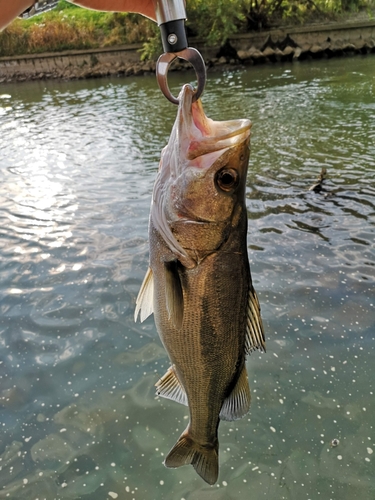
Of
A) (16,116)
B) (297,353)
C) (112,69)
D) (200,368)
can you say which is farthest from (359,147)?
(112,69)

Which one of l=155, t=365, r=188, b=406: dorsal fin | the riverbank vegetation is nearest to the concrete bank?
the riverbank vegetation

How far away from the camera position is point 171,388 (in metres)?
2.57

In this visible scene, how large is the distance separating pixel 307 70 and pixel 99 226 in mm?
18977

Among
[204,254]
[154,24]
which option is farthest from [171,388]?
[154,24]

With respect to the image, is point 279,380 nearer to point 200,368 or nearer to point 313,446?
point 313,446

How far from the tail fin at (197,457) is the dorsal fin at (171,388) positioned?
23 centimetres

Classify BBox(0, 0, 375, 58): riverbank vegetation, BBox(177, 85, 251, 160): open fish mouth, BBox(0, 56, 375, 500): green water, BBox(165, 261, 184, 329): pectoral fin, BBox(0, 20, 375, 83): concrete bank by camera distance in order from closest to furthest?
BBox(177, 85, 251, 160): open fish mouth, BBox(165, 261, 184, 329): pectoral fin, BBox(0, 56, 375, 500): green water, BBox(0, 20, 375, 83): concrete bank, BBox(0, 0, 375, 58): riverbank vegetation

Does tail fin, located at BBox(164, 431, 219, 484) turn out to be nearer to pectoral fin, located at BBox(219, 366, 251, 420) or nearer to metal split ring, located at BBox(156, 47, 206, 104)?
pectoral fin, located at BBox(219, 366, 251, 420)

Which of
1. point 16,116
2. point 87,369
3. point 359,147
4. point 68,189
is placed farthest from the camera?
point 16,116

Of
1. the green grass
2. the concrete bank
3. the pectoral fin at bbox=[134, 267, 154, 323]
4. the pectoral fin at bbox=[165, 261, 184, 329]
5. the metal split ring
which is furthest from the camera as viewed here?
the green grass

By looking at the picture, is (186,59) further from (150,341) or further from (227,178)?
(150,341)

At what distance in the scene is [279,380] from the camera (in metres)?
4.53

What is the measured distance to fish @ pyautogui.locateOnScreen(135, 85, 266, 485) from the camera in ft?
6.75

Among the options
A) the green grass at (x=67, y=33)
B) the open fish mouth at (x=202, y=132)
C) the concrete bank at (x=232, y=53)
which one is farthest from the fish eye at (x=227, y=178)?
the green grass at (x=67, y=33)
